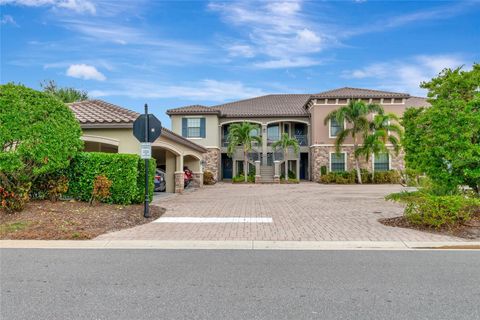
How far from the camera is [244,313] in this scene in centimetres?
398

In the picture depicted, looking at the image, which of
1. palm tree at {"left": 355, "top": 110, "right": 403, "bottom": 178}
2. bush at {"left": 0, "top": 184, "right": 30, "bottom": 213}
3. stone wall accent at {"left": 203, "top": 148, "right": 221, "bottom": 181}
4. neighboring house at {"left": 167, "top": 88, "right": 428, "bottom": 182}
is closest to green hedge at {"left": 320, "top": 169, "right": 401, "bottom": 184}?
neighboring house at {"left": 167, "top": 88, "right": 428, "bottom": 182}

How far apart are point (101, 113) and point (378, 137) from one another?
2291 centimetres

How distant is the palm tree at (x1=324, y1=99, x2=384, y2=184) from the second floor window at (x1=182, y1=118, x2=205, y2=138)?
11705 mm

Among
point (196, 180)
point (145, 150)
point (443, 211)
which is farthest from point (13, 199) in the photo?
point (196, 180)

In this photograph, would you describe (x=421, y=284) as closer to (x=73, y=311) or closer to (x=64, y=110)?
(x=73, y=311)

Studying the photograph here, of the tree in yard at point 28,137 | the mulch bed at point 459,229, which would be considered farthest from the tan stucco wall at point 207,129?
the mulch bed at point 459,229

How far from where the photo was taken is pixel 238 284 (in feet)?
16.3

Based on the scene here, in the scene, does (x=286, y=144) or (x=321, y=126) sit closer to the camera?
(x=321, y=126)

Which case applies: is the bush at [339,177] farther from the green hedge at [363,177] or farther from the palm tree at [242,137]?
the palm tree at [242,137]

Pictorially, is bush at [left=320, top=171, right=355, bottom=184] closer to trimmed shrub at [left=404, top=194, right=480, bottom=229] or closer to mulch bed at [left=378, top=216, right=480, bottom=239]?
mulch bed at [left=378, top=216, right=480, bottom=239]

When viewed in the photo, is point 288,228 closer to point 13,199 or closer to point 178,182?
point 13,199

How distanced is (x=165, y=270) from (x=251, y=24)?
39.6 ft

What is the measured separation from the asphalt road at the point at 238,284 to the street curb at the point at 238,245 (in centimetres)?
42

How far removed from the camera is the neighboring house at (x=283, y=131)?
3278 cm
